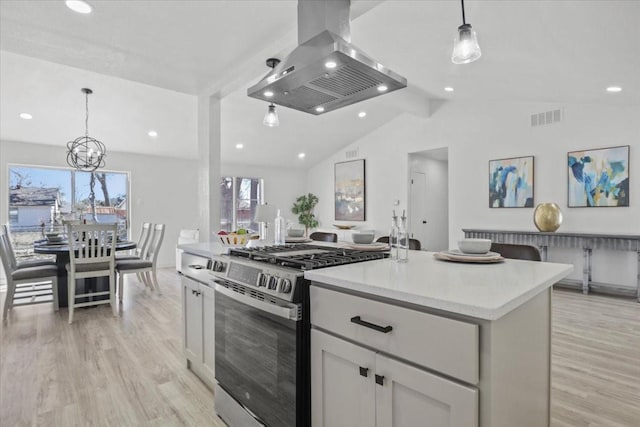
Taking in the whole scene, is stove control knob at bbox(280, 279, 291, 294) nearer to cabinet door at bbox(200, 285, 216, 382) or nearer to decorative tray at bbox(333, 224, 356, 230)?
cabinet door at bbox(200, 285, 216, 382)

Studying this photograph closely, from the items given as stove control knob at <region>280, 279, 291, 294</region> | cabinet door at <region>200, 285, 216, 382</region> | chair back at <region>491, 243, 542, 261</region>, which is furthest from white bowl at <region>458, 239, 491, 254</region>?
cabinet door at <region>200, 285, 216, 382</region>

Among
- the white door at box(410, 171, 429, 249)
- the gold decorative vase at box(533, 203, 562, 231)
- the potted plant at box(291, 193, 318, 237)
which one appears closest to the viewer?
the gold decorative vase at box(533, 203, 562, 231)

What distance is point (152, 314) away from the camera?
12.0 feet

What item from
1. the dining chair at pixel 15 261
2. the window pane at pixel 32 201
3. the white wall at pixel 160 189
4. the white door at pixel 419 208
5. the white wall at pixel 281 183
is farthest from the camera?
the white wall at pixel 281 183

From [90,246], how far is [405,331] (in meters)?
3.82

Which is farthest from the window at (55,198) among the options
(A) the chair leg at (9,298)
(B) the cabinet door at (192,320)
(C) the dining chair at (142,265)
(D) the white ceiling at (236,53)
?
(B) the cabinet door at (192,320)

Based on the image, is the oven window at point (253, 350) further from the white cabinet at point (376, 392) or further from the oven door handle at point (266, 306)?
the white cabinet at point (376, 392)

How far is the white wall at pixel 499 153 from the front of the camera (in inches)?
174

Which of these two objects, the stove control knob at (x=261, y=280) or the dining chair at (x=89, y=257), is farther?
the dining chair at (x=89, y=257)

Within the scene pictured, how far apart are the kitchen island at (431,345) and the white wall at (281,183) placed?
7.38 metres

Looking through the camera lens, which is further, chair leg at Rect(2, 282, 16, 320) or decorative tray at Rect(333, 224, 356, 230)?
decorative tray at Rect(333, 224, 356, 230)

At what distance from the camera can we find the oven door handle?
134 cm

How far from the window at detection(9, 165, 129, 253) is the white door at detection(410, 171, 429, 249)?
5.52 m

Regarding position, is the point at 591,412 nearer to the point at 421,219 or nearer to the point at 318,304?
the point at 318,304
